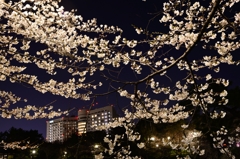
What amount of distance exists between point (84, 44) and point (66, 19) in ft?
2.81

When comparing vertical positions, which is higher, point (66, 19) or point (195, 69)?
point (66, 19)

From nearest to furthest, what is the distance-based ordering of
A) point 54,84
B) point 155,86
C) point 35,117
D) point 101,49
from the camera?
point 101,49
point 155,86
point 54,84
point 35,117

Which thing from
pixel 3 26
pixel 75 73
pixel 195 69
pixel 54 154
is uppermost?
pixel 3 26

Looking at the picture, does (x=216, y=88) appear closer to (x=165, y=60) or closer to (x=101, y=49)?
(x=165, y=60)

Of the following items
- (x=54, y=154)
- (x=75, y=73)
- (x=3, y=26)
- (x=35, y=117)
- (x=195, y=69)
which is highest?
(x=3, y=26)

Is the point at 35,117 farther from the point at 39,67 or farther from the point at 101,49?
the point at 101,49

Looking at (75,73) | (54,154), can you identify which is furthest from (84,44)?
(54,154)

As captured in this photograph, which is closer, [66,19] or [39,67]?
[66,19]

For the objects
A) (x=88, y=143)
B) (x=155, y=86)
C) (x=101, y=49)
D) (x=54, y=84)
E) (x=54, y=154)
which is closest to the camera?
(x=101, y=49)

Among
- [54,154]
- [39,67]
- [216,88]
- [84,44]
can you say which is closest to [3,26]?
[39,67]

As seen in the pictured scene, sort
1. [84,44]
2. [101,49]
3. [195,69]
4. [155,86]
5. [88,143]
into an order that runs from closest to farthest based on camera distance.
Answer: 1. [101,49]
2. [195,69]
3. [84,44]
4. [155,86]
5. [88,143]

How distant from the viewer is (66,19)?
588 cm

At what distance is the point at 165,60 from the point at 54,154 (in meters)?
28.4

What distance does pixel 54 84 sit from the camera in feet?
24.4
